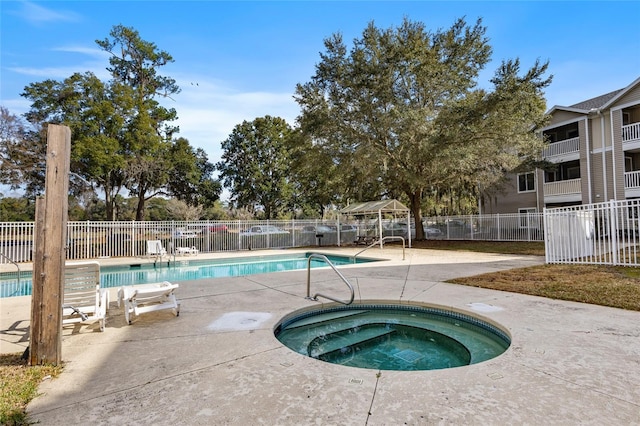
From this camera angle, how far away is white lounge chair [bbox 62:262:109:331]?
14.7 ft

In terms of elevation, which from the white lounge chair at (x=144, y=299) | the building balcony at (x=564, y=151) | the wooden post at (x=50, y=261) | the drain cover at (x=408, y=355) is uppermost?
the building balcony at (x=564, y=151)

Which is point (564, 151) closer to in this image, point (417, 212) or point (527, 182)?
point (527, 182)

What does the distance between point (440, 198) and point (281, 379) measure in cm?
2767

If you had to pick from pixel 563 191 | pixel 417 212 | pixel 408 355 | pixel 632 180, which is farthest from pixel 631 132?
pixel 408 355

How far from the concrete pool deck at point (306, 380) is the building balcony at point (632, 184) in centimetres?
1843

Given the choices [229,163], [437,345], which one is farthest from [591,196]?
[229,163]

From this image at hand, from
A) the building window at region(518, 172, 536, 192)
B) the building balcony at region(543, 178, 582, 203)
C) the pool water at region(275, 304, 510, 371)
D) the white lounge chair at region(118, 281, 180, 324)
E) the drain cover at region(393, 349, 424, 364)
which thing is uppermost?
the building window at region(518, 172, 536, 192)

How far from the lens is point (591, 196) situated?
19.8 meters

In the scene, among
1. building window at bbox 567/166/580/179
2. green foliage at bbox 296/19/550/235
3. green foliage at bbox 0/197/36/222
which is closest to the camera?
green foliage at bbox 296/19/550/235

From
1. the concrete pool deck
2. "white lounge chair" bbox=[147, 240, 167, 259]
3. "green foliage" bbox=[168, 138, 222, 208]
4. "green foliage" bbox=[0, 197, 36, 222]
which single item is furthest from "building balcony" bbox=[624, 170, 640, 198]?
"green foliage" bbox=[0, 197, 36, 222]

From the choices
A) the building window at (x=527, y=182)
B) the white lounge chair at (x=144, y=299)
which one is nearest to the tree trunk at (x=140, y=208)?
the white lounge chair at (x=144, y=299)

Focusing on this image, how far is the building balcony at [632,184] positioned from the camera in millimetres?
18047

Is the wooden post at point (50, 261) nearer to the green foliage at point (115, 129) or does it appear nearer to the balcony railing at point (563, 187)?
the green foliage at point (115, 129)

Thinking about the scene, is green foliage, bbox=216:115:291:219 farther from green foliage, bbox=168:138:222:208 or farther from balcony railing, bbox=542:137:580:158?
balcony railing, bbox=542:137:580:158
